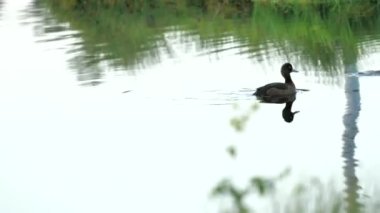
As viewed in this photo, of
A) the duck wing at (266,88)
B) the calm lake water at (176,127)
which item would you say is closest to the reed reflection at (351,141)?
the calm lake water at (176,127)

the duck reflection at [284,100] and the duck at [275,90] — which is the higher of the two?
the duck at [275,90]

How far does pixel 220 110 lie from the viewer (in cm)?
1226

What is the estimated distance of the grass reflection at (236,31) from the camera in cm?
1767

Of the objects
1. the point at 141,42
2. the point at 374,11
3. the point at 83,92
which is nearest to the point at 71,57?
the point at 141,42

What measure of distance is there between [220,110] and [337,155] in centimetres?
327

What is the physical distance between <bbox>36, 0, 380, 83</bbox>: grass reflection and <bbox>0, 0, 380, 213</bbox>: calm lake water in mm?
117

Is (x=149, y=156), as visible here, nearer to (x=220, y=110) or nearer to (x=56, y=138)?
(x=56, y=138)

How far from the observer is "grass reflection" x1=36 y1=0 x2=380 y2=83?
58.0 ft

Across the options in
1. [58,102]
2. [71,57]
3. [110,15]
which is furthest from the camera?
[110,15]

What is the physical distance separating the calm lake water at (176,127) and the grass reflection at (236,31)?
0.38 feet

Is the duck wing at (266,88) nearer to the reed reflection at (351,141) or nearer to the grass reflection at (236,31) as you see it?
the reed reflection at (351,141)

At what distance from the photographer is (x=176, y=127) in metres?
11.2

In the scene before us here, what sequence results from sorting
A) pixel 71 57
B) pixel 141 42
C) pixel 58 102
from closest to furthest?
pixel 58 102, pixel 71 57, pixel 141 42

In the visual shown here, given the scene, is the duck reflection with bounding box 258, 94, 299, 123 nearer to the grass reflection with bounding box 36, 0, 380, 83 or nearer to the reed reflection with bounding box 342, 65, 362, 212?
the reed reflection with bounding box 342, 65, 362, 212
